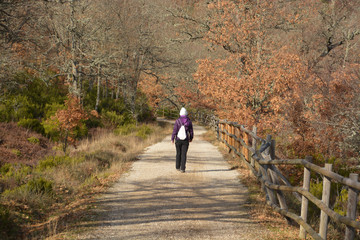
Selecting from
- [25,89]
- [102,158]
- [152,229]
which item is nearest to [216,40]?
[102,158]

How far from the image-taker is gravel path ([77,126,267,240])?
5.54 m

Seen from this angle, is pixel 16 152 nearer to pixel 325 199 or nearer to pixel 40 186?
pixel 40 186

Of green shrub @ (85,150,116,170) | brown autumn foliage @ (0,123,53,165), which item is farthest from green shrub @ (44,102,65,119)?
green shrub @ (85,150,116,170)

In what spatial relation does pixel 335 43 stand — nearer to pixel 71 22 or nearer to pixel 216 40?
pixel 216 40

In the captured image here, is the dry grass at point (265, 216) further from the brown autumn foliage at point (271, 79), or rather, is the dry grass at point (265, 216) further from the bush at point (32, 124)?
the bush at point (32, 124)

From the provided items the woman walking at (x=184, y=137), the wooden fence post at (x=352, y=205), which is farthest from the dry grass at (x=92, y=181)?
the wooden fence post at (x=352, y=205)

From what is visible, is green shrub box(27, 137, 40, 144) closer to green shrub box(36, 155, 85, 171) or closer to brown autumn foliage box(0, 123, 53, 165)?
brown autumn foliage box(0, 123, 53, 165)

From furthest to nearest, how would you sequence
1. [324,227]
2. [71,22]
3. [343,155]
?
[71,22] < [343,155] < [324,227]

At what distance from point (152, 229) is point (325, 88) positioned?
8033mm

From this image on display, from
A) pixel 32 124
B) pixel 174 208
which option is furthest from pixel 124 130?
pixel 174 208

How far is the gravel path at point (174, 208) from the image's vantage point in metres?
5.54

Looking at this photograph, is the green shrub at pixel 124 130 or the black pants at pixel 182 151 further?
the green shrub at pixel 124 130

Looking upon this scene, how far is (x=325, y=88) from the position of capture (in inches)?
437

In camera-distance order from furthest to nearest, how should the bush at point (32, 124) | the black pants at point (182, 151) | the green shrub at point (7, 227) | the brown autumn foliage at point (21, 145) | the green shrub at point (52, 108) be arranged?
1. the green shrub at point (52, 108)
2. the bush at point (32, 124)
3. the brown autumn foliage at point (21, 145)
4. the black pants at point (182, 151)
5. the green shrub at point (7, 227)
